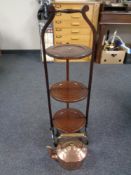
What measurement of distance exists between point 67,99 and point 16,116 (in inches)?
32.4

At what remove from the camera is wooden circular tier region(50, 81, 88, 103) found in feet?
4.06

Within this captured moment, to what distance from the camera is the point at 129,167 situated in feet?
4.36

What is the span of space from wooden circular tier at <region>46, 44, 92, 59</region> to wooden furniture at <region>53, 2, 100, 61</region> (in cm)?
148

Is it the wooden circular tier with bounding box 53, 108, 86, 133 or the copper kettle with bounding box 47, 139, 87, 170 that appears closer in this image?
the copper kettle with bounding box 47, 139, 87, 170

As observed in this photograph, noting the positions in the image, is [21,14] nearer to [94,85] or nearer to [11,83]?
[11,83]

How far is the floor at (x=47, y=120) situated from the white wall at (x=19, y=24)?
0.53 meters

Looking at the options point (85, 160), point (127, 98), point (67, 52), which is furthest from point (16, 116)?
point (127, 98)

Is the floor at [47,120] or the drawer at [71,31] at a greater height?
the drawer at [71,31]

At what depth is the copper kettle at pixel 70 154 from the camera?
1246mm

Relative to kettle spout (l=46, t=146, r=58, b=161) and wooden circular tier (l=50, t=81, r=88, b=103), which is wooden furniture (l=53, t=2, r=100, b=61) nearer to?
wooden circular tier (l=50, t=81, r=88, b=103)

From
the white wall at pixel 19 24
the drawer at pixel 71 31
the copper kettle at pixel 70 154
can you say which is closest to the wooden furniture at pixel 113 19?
the drawer at pixel 71 31

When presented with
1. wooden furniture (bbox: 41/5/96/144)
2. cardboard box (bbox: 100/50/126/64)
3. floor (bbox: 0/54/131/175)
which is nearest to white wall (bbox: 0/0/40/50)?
floor (bbox: 0/54/131/175)

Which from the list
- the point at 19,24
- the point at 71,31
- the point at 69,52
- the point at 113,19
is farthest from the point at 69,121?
the point at 19,24

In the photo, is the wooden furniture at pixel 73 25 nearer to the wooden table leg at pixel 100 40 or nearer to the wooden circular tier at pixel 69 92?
the wooden table leg at pixel 100 40
